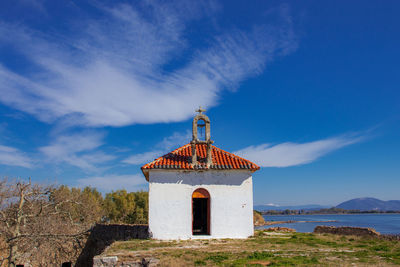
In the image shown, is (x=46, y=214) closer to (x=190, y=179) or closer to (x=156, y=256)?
(x=190, y=179)

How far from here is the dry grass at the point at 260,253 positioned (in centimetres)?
943

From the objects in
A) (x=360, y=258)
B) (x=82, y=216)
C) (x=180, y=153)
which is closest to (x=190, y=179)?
(x=180, y=153)

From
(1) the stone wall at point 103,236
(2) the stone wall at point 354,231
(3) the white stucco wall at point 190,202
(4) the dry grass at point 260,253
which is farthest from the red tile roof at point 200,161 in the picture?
(2) the stone wall at point 354,231

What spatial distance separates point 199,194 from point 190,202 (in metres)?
0.62

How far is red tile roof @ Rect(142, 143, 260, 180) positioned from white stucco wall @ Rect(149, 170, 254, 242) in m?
0.33

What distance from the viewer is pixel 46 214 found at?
60.7 feet

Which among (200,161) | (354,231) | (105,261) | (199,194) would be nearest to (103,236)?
(199,194)

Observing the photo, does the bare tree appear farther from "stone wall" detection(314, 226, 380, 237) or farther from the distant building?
"stone wall" detection(314, 226, 380, 237)

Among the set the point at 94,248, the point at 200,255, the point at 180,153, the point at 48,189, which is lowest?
the point at 94,248

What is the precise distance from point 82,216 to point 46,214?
12.5 m

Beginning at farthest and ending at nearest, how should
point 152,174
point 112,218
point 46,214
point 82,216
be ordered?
point 112,218
point 82,216
point 46,214
point 152,174

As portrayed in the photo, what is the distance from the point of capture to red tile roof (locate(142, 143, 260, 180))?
15.4 metres

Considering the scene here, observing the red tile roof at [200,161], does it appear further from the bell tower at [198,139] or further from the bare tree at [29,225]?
the bare tree at [29,225]

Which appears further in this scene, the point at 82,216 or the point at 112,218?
the point at 112,218
